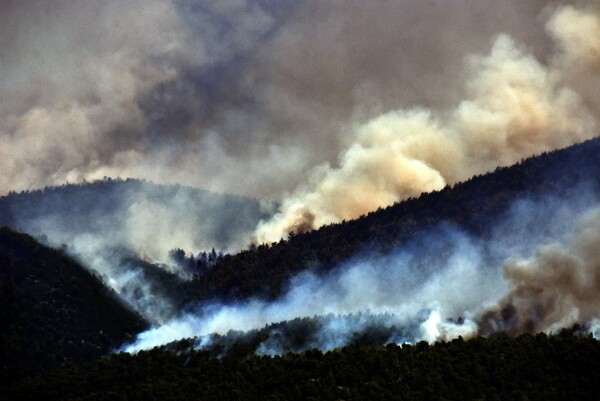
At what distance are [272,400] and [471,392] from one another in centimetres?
3617

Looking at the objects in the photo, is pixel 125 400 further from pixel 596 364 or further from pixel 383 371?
pixel 596 364

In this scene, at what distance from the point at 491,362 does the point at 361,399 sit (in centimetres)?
3046

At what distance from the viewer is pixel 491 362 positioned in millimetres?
196500

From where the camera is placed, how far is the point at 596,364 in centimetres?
19925

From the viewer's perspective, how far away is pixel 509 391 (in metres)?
187

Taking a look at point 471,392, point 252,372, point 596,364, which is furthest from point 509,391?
point 252,372

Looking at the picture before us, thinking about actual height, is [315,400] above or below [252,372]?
below

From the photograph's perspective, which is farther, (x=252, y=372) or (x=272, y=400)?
(x=252, y=372)

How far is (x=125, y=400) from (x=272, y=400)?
29014 mm

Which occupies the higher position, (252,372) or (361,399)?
(252,372)

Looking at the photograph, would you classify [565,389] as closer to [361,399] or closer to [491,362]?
[491,362]

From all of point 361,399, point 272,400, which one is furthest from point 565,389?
point 272,400

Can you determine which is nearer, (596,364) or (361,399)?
(361,399)

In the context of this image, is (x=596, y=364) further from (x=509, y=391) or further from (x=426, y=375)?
(x=426, y=375)
